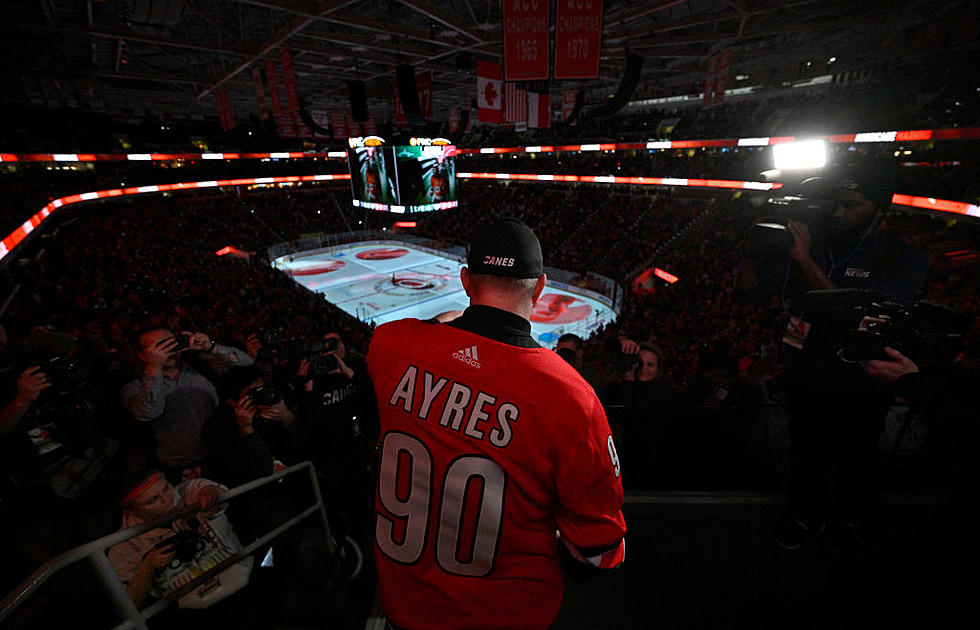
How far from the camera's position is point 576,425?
4.11ft

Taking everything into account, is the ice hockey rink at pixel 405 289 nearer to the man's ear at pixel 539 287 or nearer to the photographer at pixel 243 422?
the photographer at pixel 243 422


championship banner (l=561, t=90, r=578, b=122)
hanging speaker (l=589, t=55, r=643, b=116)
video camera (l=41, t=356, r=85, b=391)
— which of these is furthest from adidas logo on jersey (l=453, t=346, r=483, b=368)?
championship banner (l=561, t=90, r=578, b=122)

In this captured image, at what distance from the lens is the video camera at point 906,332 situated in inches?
76.4

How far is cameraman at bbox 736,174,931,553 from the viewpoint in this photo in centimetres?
251

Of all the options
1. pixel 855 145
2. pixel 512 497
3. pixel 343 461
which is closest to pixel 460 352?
pixel 512 497

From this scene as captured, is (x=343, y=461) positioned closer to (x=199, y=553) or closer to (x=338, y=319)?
(x=199, y=553)

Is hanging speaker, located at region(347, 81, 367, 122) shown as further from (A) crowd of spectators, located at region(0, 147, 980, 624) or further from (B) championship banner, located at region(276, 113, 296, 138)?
(A) crowd of spectators, located at region(0, 147, 980, 624)

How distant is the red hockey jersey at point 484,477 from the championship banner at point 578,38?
27.1 ft

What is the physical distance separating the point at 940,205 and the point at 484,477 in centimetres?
1576

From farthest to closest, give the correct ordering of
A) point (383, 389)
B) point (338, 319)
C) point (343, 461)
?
point (338, 319) < point (343, 461) < point (383, 389)

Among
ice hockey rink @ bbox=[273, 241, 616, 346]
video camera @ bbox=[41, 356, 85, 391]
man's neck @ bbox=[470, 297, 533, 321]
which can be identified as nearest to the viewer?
man's neck @ bbox=[470, 297, 533, 321]

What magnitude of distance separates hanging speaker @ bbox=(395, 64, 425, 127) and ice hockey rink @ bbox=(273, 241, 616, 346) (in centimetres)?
825

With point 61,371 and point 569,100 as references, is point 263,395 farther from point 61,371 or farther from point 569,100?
point 569,100

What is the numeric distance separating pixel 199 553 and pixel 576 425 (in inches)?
103
